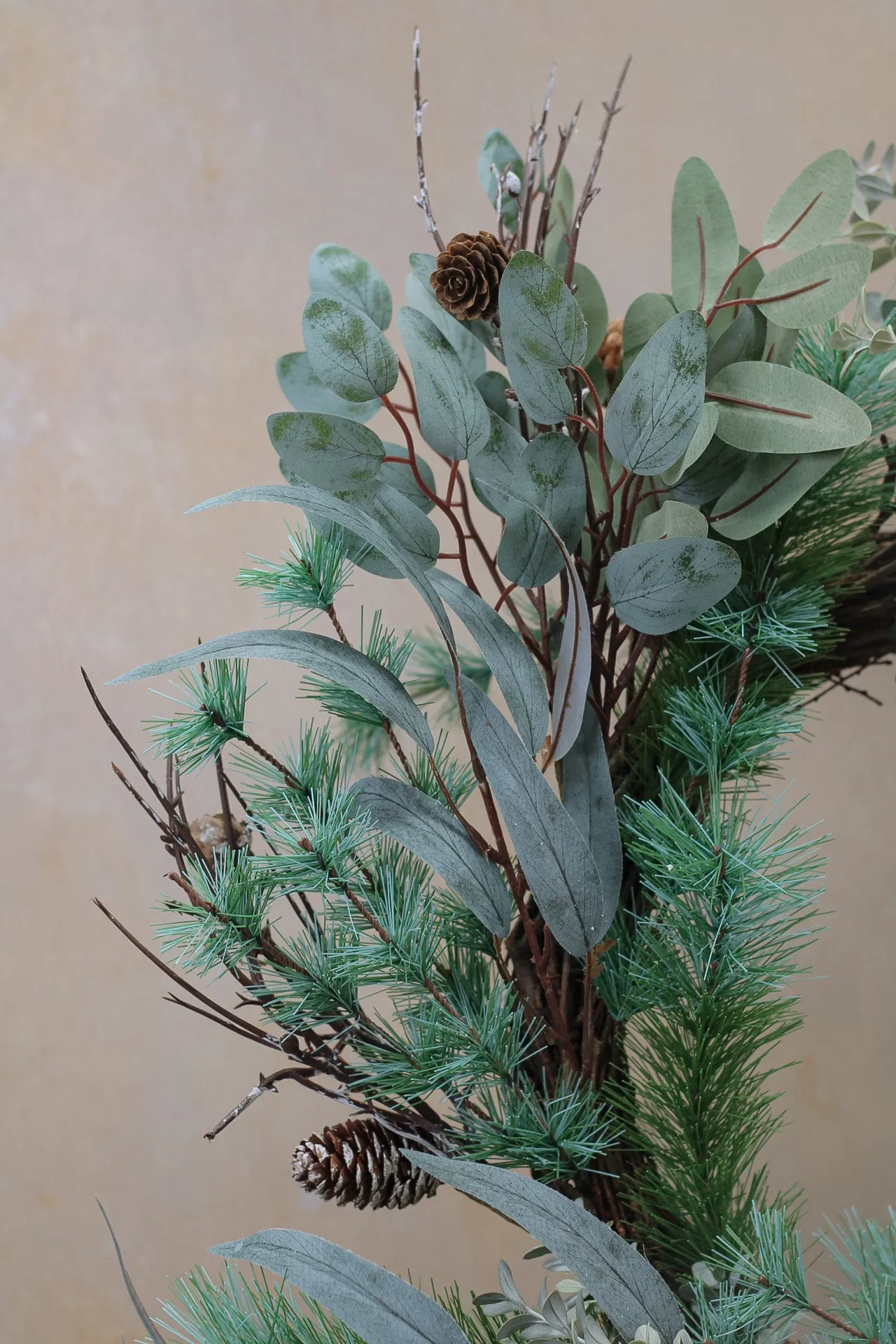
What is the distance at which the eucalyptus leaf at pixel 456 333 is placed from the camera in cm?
41

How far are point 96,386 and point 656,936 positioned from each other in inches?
26.8

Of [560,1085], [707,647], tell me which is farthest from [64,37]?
[560,1085]

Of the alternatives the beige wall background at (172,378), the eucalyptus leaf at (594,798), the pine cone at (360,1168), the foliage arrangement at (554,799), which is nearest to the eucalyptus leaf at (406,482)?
the foliage arrangement at (554,799)

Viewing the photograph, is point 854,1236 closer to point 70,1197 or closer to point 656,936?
point 656,936

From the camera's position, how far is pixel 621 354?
417mm

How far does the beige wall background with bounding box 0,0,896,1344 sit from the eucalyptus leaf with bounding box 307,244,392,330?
0.47 metres

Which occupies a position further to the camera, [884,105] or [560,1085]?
[884,105]

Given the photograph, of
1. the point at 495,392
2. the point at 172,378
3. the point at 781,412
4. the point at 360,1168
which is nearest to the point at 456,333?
the point at 495,392

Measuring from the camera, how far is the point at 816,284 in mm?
345

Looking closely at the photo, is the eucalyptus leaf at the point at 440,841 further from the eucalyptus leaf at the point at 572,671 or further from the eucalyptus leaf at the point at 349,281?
the eucalyptus leaf at the point at 349,281

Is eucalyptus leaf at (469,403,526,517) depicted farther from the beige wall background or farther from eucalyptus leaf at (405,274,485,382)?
the beige wall background

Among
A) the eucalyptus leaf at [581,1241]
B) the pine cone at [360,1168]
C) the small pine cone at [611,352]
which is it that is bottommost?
the eucalyptus leaf at [581,1241]

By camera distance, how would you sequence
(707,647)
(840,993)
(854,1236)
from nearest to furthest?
(854,1236), (707,647), (840,993)

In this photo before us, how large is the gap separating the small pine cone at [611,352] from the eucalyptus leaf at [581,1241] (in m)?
0.30
